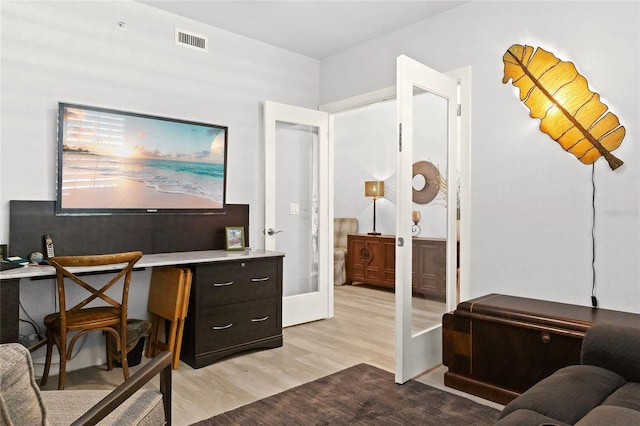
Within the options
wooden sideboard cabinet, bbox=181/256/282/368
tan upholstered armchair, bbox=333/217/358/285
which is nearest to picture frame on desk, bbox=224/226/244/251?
wooden sideboard cabinet, bbox=181/256/282/368

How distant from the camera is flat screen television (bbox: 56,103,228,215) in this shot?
3.13 metres

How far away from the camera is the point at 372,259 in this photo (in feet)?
21.8

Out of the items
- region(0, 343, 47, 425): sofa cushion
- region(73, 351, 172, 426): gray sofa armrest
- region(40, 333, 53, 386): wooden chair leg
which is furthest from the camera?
region(40, 333, 53, 386): wooden chair leg

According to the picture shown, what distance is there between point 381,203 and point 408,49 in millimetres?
3597

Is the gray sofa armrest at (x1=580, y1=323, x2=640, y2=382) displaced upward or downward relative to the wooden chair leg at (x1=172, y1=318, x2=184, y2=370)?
upward

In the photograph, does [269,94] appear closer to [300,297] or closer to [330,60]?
[330,60]

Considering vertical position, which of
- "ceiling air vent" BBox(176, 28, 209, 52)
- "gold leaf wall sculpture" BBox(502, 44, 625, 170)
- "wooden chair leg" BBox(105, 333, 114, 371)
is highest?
"ceiling air vent" BBox(176, 28, 209, 52)

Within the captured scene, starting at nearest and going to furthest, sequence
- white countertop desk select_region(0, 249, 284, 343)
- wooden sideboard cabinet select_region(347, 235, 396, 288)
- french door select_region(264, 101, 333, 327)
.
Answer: white countertop desk select_region(0, 249, 284, 343)
french door select_region(264, 101, 333, 327)
wooden sideboard cabinet select_region(347, 235, 396, 288)

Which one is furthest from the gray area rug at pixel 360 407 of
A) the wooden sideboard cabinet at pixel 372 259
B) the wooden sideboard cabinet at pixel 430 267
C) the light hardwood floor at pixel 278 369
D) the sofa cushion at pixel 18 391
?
the wooden sideboard cabinet at pixel 372 259

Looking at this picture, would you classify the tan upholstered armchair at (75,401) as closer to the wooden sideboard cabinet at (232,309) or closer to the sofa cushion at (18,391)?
the sofa cushion at (18,391)

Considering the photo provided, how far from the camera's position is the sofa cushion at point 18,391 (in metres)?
1.05

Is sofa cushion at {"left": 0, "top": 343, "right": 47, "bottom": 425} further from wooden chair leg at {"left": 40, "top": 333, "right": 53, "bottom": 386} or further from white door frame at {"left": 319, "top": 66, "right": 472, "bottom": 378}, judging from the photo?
white door frame at {"left": 319, "top": 66, "right": 472, "bottom": 378}

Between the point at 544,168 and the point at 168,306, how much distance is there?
9.43ft

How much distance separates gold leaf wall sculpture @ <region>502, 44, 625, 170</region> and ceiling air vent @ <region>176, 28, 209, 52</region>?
2.52 m
